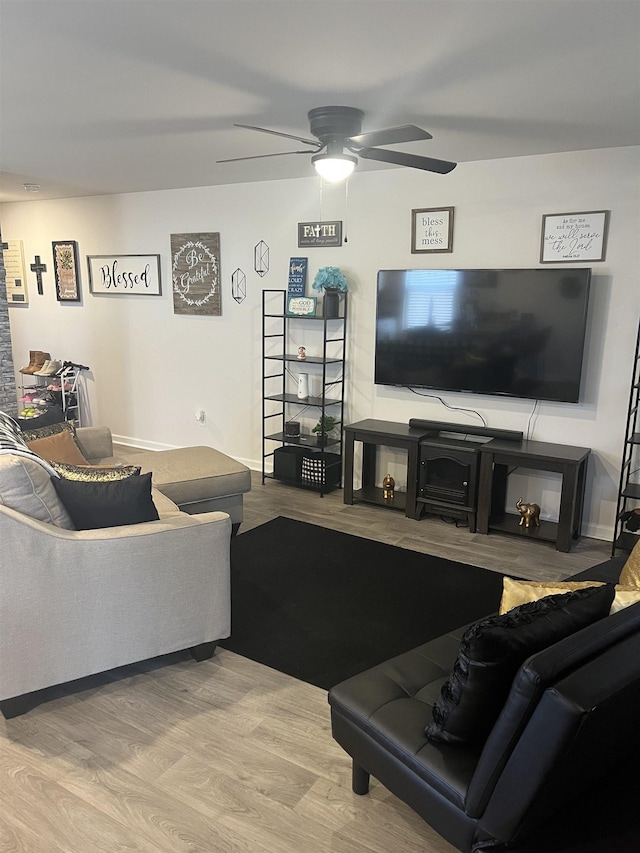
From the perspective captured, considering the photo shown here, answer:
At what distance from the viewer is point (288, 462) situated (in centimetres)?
519

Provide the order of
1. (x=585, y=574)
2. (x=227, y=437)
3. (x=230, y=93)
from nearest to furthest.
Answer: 1. (x=585, y=574)
2. (x=230, y=93)
3. (x=227, y=437)

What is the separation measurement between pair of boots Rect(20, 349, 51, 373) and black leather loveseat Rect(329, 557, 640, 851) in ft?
19.5

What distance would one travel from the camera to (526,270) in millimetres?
4078

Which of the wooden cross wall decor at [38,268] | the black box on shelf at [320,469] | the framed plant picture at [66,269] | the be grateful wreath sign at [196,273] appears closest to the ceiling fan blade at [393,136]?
the black box on shelf at [320,469]

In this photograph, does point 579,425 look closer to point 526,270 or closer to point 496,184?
point 526,270

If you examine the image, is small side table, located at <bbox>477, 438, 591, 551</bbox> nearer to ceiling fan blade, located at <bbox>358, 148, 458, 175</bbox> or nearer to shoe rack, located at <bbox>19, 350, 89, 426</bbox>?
ceiling fan blade, located at <bbox>358, 148, 458, 175</bbox>

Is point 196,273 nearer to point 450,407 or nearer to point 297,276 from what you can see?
point 297,276

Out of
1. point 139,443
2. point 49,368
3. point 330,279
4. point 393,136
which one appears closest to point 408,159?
point 393,136

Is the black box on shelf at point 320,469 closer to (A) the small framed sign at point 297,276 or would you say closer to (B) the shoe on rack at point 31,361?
(A) the small framed sign at point 297,276

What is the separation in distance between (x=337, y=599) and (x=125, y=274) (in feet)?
13.8

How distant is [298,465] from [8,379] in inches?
101

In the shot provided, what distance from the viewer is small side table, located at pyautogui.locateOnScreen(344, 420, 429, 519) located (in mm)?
4445

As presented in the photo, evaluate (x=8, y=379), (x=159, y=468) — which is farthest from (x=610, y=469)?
(x=8, y=379)

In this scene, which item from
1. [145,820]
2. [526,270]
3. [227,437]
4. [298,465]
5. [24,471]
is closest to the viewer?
[145,820]
